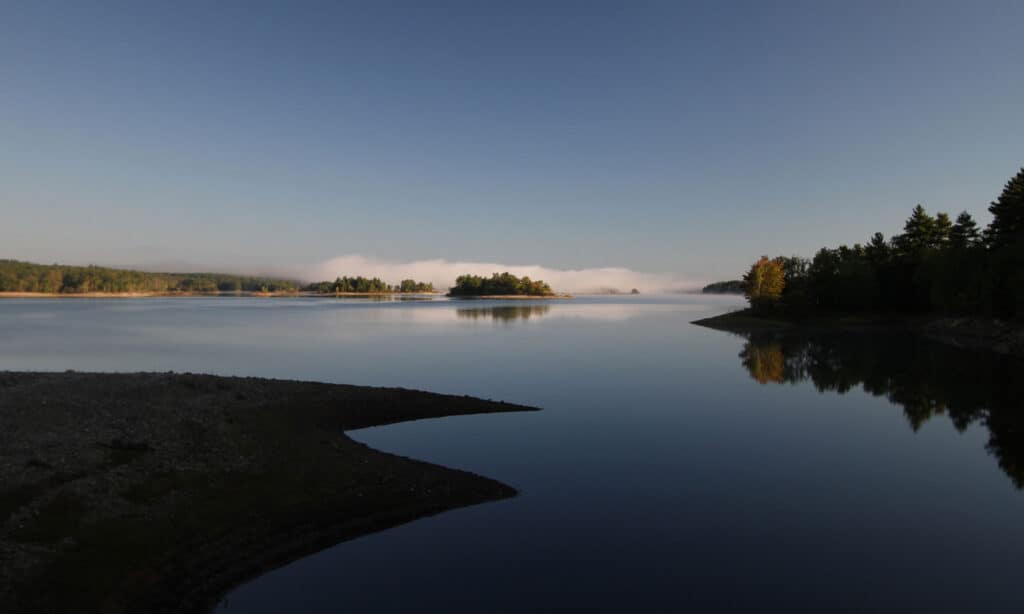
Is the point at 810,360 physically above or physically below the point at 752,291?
below

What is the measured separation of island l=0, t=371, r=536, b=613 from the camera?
12695mm

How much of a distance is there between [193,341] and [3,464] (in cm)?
7591

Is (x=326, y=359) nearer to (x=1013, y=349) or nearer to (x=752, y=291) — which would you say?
(x=1013, y=349)

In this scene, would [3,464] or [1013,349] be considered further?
[1013,349]

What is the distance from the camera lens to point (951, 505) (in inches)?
810

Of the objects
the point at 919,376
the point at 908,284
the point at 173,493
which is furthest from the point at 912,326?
the point at 173,493

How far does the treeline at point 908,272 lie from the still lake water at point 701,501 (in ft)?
156

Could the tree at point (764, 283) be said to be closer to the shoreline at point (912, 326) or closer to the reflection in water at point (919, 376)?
the shoreline at point (912, 326)

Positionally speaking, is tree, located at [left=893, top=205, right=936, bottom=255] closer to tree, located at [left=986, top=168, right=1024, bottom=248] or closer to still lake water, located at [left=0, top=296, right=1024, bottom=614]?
tree, located at [left=986, top=168, right=1024, bottom=248]

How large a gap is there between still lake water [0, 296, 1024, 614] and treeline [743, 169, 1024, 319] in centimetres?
4749

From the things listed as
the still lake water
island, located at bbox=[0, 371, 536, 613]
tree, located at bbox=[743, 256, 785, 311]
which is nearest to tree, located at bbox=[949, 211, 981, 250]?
tree, located at bbox=[743, 256, 785, 311]

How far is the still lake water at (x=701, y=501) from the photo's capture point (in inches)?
559

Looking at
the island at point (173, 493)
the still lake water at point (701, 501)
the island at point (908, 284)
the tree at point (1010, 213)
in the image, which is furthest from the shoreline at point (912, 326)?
the island at point (173, 493)

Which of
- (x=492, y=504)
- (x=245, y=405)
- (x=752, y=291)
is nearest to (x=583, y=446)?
(x=492, y=504)
